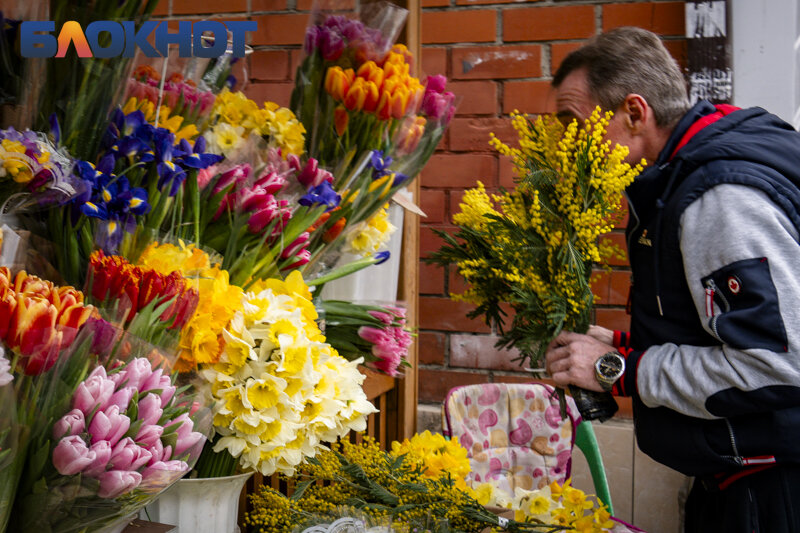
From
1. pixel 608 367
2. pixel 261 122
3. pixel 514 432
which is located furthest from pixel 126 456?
pixel 514 432

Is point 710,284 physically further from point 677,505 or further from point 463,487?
point 677,505

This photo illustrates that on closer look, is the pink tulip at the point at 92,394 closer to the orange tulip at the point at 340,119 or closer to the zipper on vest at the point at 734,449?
the orange tulip at the point at 340,119

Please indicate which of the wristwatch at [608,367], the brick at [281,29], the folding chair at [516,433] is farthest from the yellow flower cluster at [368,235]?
the brick at [281,29]

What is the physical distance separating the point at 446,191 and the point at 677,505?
3.45 ft

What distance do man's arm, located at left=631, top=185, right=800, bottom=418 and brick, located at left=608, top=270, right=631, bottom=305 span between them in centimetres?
83

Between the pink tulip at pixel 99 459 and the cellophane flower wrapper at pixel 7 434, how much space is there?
4 cm

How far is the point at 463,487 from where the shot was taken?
0.94 m

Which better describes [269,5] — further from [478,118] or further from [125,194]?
[125,194]

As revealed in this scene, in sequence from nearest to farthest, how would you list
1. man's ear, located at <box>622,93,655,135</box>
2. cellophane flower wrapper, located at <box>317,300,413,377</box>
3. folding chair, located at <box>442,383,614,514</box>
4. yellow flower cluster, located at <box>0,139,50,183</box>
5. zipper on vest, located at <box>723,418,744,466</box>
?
yellow flower cluster, located at <box>0,139,50,183</box> < cellophane flower wrapper, located at <box>317,300,413,377</box> < zipper on vest, located at <box>723,418,744,466</box> < man's ear, located at <box>622,93,655,135</box> < folding chair, located at <box>442,383,614,514</box>

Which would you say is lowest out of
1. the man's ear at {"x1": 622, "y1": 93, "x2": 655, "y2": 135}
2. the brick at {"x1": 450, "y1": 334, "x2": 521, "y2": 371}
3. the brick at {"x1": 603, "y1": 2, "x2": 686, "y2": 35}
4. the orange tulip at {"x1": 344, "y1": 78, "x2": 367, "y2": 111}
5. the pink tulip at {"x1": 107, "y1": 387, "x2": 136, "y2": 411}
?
the brick at {"x1": 450, "y1": 334, "x2": 521, "y2": 371}

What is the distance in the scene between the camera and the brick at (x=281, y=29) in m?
2.18

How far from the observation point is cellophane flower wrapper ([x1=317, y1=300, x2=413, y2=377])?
2.84ft

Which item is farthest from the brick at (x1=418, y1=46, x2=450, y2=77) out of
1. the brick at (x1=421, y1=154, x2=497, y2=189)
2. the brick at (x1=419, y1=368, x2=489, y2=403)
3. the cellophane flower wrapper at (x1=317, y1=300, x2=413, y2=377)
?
the cellophane flower wrapper at (x1=317, y1=300, x2=413, y2=377)

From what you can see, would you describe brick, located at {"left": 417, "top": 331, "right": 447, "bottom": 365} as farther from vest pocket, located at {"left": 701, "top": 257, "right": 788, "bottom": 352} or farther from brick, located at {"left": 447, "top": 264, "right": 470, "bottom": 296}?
vest pocket, located at {"left": 701, "top": 257, "right": 788, "bottom": 352}
